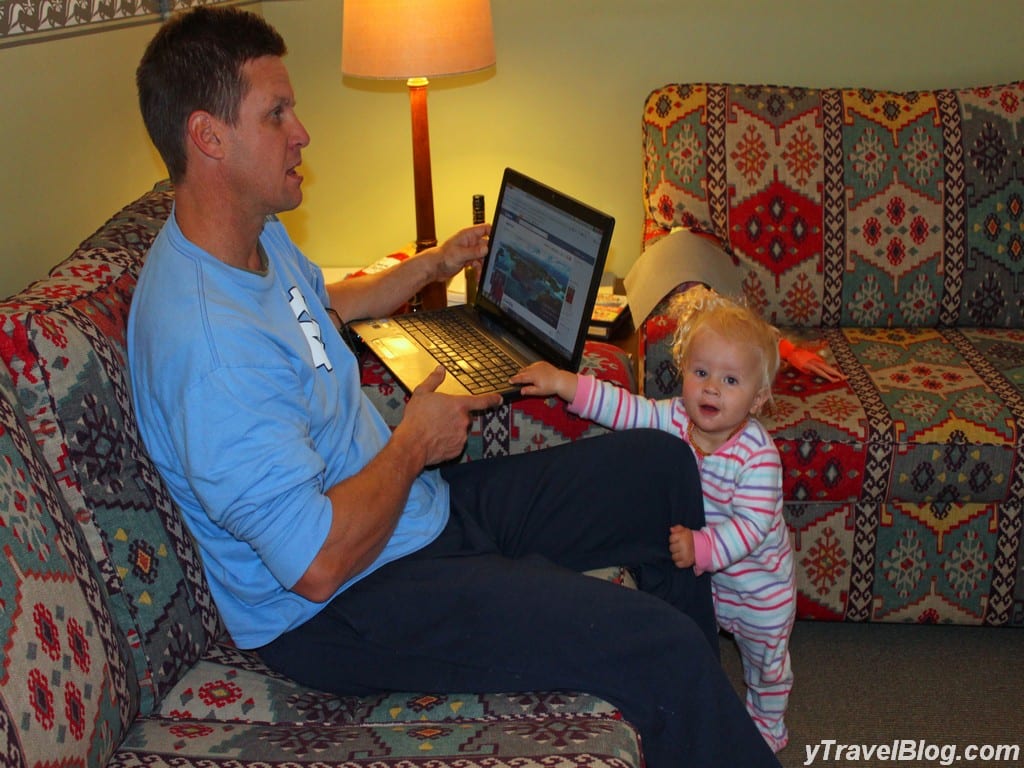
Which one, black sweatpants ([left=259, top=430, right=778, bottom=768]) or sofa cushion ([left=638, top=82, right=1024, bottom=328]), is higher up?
sofa cushion ([left=638, top=82, right=1024, bottom=328])

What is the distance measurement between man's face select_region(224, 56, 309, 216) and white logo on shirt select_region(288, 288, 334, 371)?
0.16m

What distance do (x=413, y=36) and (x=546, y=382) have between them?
3.36 ft

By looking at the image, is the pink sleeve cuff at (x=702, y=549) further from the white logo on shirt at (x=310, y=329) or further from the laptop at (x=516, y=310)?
the white logo on shirt at (x=310, y=329)

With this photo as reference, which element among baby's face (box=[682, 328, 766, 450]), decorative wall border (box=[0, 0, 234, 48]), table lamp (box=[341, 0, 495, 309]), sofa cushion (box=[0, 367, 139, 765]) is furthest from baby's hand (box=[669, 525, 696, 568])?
decorative wall border (box=[0, 0, 234, 48])

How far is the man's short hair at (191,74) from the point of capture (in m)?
1.43

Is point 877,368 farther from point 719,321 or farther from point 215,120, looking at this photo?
point 215,120

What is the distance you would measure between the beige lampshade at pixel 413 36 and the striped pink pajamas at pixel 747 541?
99 cm

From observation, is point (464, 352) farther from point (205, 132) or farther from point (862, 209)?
point (862, 209)

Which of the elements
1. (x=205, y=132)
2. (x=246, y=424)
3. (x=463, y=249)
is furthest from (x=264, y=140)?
(x=463, y=249)

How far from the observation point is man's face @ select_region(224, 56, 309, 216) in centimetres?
146

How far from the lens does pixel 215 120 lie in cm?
144

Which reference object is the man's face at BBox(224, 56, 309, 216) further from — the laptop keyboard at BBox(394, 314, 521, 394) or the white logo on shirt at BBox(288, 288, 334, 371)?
the laptop keyboard at BBox(394, 314, 521, 394)

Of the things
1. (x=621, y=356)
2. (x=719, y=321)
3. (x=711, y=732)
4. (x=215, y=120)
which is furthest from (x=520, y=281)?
(x=711, y=732)

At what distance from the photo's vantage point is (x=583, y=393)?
1.92 m
